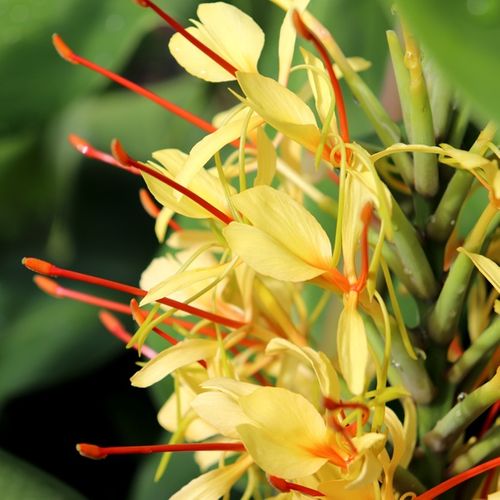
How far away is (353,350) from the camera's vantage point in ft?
1.21

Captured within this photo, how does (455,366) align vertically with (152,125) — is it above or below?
above

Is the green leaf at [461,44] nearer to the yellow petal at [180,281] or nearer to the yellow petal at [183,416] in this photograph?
the yellow petal at [180,281]

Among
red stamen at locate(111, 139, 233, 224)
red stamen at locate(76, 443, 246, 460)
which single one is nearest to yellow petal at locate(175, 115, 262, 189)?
red stamen at locate(111, 139, 233, 224)

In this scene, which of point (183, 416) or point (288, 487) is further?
point (183, 416)

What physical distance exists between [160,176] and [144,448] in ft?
0.35

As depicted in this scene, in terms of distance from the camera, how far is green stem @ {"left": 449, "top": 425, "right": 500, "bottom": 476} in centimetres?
42

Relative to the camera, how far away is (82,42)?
29.4 inches

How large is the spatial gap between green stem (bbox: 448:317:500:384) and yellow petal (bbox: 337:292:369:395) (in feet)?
0.22

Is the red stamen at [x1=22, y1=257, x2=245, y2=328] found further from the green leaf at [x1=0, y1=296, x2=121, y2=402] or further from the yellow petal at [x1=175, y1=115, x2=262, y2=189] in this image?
the green leaf at [x1=0, y1=296, x2=121, y2=402]

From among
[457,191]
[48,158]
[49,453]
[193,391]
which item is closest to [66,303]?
[49,453]

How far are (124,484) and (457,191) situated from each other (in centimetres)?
44

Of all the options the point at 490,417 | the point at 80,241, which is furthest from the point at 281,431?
the point at 80,241

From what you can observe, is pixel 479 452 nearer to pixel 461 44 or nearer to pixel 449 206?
pixel 449 206

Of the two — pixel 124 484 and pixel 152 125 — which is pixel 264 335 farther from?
pixel 152 125
